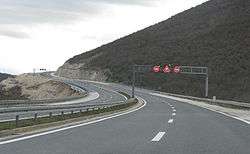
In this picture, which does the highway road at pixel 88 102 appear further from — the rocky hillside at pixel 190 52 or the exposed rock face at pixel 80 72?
the exposed rock face at pixel 80 72

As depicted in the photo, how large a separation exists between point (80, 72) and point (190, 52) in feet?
119

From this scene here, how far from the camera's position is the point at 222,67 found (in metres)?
122

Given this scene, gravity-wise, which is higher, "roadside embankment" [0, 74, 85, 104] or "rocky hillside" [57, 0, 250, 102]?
"rocky hillside" [57, 0, 250, 102]

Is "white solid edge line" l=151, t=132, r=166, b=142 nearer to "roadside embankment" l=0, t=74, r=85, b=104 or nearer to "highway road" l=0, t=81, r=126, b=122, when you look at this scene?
"highway road" l=0, t=81, r=126, b=122

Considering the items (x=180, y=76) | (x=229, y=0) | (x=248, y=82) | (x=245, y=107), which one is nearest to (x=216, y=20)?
(x=229, y=0)

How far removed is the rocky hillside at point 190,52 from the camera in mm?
116312

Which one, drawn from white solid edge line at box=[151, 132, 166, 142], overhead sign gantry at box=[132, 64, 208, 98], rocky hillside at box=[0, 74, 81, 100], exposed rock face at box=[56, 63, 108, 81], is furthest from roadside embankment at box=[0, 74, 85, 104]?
white solid edge line at box=[151, 132, 166, 142]

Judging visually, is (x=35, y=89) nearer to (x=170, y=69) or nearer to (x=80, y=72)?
(x=170, y=69)

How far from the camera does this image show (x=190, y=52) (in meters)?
140

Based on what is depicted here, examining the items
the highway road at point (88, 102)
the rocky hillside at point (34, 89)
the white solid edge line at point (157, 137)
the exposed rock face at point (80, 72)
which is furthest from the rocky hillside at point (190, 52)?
the white solid edge line at point (157, 137)

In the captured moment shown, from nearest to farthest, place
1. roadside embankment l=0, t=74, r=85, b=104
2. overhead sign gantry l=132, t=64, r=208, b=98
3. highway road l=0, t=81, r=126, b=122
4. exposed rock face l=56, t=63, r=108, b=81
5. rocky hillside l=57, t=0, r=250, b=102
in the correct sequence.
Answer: highway road l=0, t=81, r=126, b=122
overhead sign gantry l=132, t=64, r=208, b=98
roadside embankment l=0, t=74, r=85, b=104
rocky hillside l=57, t=0, r=250, b=102
exposed rock face l=56, t=63, r=108, b=81

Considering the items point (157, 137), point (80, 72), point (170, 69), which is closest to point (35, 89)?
point (170, 69)

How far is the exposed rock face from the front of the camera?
151 m

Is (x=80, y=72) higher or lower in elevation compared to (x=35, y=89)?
higher
